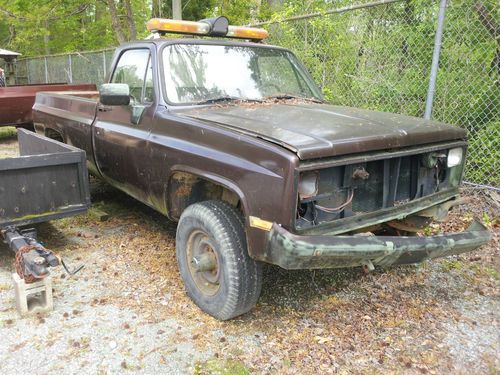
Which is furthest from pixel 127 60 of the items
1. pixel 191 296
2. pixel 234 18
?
pixel 234 18

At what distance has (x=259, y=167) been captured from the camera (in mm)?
2775

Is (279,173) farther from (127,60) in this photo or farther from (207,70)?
(127,60)

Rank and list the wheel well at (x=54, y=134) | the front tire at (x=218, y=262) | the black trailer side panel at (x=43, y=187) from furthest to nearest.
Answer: the wheel well at (x=54, y=134), the black trailer side panel at (x=43, y=187), the front tire at (x=218, y=262)

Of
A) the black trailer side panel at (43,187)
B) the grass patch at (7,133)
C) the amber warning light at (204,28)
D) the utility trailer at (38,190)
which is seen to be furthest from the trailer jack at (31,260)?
the grass patch at (7,133)

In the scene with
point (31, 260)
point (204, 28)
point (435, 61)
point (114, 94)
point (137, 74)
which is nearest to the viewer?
point (31, 260)

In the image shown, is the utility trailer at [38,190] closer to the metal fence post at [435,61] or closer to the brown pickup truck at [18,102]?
the metal fence post at [435,61]

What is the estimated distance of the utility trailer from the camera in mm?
3955

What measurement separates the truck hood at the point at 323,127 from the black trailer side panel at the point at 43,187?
133 centimetres

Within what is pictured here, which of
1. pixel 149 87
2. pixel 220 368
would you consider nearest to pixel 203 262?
pixel 220 368

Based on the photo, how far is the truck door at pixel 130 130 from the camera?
13.1 feet

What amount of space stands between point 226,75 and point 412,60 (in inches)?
127

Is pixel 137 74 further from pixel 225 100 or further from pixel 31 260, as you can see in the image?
pixel 31 260

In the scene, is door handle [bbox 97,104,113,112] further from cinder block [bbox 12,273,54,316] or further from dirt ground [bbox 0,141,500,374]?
cinder block [bbox 12,273,54,316]

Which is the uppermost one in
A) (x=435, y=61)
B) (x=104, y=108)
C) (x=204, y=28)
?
(x=204, y=28)
